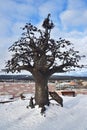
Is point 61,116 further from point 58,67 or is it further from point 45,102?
point 58,67

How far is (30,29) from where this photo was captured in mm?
16594

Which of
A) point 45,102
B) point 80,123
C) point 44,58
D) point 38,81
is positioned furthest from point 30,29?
point 80,123

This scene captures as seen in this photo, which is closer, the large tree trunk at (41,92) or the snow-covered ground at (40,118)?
the snow-covered ground at (40,118)

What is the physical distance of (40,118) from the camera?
1445cm

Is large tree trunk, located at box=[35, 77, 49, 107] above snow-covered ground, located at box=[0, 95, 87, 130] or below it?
above

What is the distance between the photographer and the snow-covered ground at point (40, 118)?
13.1m

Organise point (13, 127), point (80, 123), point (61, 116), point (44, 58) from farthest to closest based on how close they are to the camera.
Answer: point (44, 58) < point (61, 116) < point (80, 123) < point (13, 127)

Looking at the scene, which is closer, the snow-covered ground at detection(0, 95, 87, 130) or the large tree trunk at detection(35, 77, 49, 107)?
the snow-covered ground at detection(0, 95, 87, 130)

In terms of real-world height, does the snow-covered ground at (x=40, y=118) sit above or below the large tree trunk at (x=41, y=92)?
below

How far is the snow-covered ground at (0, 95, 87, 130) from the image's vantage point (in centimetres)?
1309

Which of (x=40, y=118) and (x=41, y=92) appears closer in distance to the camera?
(x=40, y=118)

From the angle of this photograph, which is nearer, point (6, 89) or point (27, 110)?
point (27, 110)

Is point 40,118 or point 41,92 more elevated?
point 41,92

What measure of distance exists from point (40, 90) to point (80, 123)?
3524mm
